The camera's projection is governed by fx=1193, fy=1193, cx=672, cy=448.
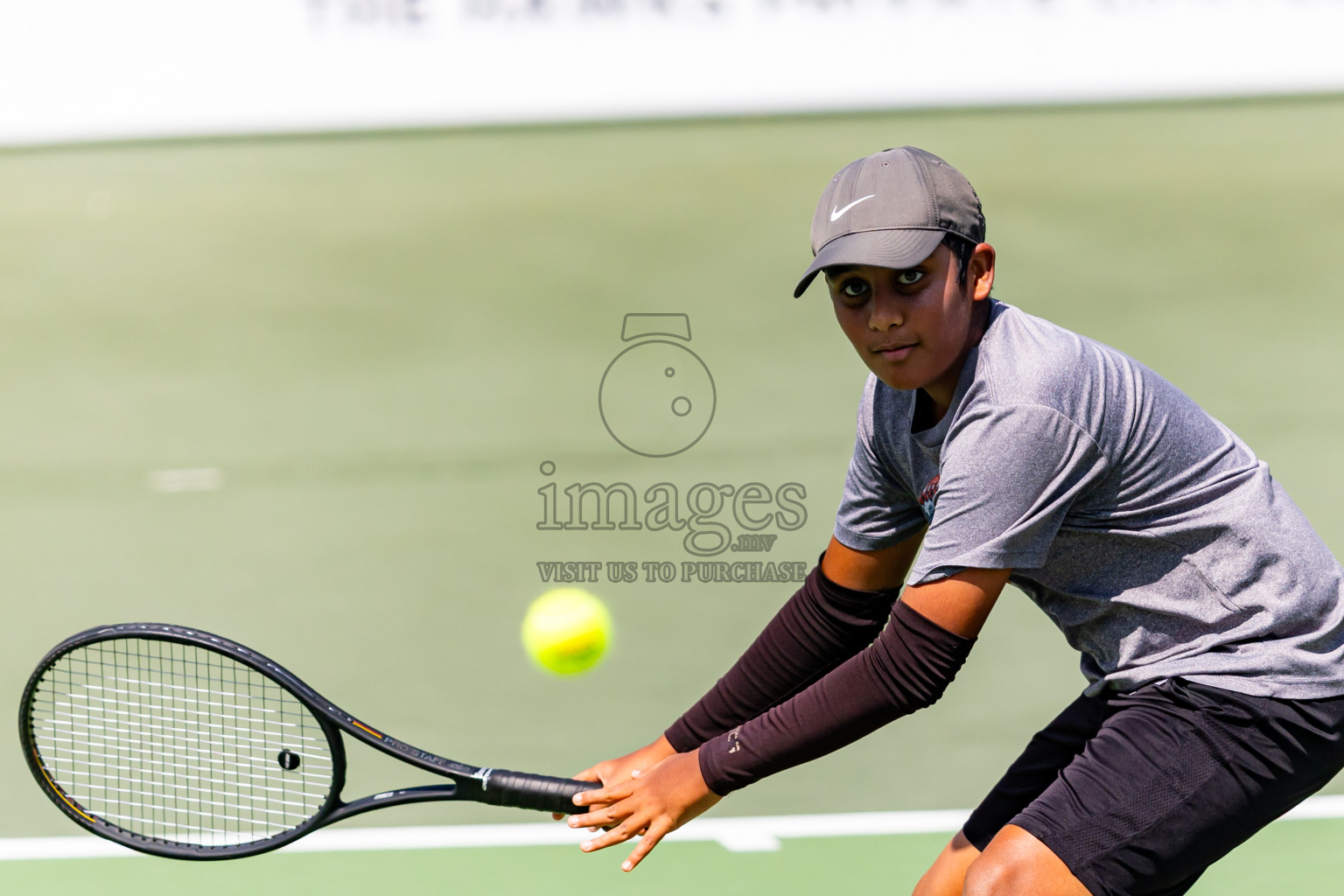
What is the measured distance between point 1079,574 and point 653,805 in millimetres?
606

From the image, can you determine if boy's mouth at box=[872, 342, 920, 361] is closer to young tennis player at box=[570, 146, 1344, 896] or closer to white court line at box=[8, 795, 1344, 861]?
young tennis player at box=[570, 146, 1344, 896]

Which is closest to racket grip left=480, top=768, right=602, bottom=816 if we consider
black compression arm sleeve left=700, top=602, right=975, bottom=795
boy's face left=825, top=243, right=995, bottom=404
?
black compression arm sleeve left=700, top=602, right=975, bottom=795

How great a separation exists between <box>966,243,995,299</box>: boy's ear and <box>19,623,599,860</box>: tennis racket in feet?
2.77

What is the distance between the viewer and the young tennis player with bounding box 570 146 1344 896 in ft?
4.34

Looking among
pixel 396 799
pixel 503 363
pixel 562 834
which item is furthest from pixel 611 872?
pixel 503 363

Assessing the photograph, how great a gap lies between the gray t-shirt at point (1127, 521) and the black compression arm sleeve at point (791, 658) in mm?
309

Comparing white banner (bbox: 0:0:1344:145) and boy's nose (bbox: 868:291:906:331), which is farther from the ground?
white banner (bbox: 0:0:1344:145)

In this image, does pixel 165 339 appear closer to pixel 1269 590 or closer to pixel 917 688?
pixel 917 688

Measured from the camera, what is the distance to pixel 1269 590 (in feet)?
4.57

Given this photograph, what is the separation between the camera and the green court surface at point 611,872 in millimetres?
2809

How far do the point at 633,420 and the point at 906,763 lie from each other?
3.95 feet

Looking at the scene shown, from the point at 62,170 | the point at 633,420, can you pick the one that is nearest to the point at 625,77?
the point at 633,420

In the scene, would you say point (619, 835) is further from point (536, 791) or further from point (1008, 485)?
point (1008, 485)

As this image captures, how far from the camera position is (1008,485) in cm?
130
